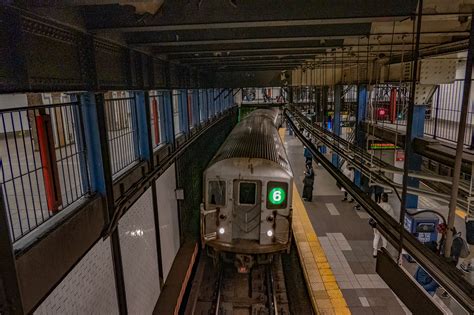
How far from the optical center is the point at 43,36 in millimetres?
2961

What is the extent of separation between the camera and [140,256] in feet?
18.5

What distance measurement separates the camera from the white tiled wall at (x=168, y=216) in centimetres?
709

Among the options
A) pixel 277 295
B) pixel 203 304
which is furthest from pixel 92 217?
pixel 277 295

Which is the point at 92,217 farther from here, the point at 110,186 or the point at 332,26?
the point at 332,26

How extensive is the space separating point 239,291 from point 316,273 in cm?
185

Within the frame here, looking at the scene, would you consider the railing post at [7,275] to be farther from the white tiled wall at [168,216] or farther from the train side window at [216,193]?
the train side window at [216,193]

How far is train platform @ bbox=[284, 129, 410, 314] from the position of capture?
6.95 meters

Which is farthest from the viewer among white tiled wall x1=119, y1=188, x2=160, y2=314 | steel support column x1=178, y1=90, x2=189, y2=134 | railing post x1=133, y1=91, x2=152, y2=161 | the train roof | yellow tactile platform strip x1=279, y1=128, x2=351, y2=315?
steel support column x1=178, y1=90, x2=189, y2=134

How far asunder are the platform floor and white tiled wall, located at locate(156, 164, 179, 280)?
377 centimetres

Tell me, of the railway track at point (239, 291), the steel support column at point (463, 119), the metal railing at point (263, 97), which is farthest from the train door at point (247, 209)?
the metal railing at point (263, 97)

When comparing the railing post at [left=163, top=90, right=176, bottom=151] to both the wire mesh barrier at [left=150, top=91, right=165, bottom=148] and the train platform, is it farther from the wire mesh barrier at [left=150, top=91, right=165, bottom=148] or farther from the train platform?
the train platform

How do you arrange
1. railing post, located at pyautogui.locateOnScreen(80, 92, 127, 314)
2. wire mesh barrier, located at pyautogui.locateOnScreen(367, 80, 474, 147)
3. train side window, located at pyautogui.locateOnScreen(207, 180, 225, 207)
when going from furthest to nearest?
wire mesh barrier, located at pyautogui.locateOnScreen(367, 80, 474, 147)
train side window, located at pyautogui.locateOnScreen(207, 180, 225, 207)
railing post, located at pyautogui.locateOnScreen(80, 92, 127, 314)

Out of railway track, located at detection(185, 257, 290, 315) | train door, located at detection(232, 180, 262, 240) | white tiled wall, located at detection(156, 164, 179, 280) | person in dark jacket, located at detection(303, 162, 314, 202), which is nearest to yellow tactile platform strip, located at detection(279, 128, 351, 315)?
railway track, located at detection(185, 257, 290, 315)

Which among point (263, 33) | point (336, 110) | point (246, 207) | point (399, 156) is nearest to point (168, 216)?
point (246, 207)
